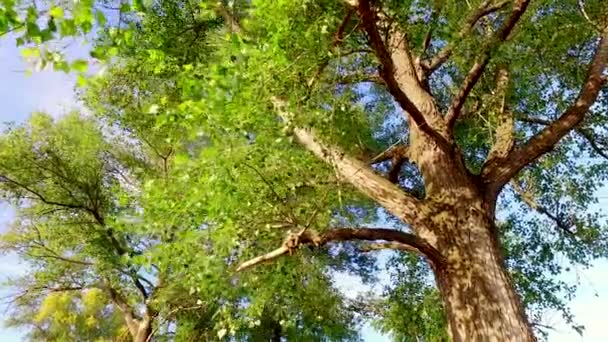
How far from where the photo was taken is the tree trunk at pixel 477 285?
5.96 meters

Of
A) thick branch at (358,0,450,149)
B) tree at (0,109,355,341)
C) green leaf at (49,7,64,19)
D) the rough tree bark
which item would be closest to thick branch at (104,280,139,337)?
tree at (0,109,355,341)

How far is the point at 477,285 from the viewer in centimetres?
626

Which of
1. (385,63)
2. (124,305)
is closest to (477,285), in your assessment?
(385,63)

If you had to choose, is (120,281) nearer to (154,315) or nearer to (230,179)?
(154,315)

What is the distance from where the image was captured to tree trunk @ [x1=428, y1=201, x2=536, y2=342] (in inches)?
235

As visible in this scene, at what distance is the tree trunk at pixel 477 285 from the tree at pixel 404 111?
2 centimetres

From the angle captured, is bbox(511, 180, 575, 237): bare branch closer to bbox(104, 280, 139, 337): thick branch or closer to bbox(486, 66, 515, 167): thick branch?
bbox(486, 66, 515, 167): thick branch

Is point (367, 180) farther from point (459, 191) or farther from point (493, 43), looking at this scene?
point (493, 43)

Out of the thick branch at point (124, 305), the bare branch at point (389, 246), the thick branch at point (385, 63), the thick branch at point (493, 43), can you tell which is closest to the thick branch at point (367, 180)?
the bare branch at point (389, 246)

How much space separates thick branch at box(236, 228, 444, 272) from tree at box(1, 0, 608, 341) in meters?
0.02

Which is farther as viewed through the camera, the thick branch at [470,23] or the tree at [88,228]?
the tree at [88,228]

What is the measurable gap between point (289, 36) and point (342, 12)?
694 millimetres

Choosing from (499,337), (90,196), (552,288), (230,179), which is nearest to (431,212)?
(499,337)

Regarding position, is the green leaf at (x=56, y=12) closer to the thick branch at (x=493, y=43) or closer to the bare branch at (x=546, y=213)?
the thick branch at (x=493, y=43)
